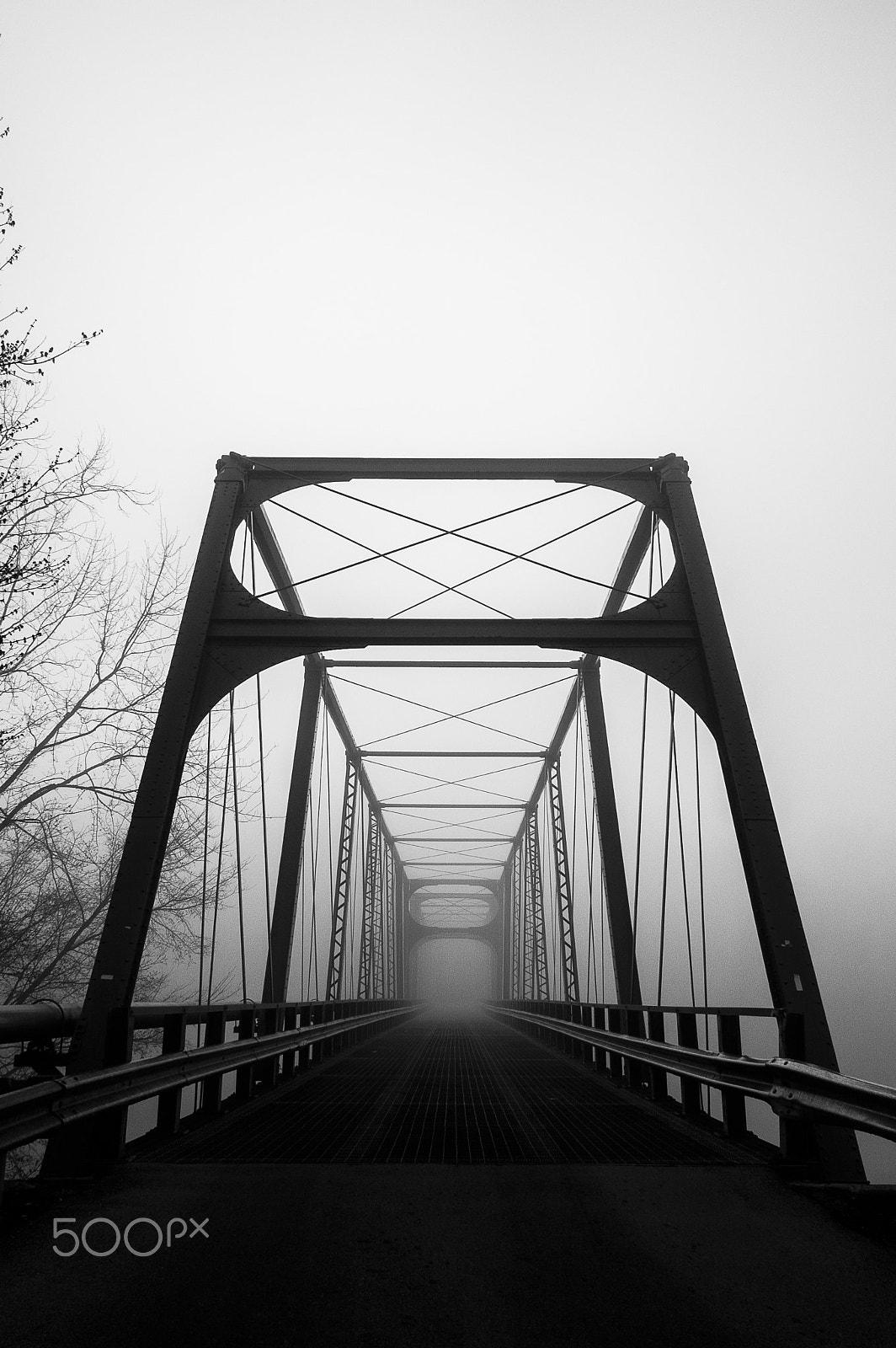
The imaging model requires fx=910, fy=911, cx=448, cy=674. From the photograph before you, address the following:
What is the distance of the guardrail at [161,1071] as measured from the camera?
12.9 ft

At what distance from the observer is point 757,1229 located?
3805 mm

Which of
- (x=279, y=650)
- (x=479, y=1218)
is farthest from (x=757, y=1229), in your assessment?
(x=279, y=650)

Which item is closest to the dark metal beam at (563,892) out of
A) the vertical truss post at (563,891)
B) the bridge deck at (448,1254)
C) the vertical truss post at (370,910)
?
the vertical truss post at (563,891)

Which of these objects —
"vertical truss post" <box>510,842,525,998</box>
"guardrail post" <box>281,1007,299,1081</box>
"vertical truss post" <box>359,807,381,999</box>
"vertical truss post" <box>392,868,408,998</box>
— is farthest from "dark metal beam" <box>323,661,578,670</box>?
"vertical truss post" <box>392,868,408,998</box>

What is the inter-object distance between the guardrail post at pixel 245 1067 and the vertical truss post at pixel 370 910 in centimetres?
2413

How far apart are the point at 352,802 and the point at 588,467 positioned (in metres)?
18.2

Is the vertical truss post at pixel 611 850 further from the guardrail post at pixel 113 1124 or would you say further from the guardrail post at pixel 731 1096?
the guardrail post at pixel 113 1124

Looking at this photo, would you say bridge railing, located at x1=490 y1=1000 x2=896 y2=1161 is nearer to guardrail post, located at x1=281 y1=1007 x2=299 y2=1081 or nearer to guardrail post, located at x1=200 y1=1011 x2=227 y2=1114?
guardrail post, located at x1=200 y1=1011 x2=227 y2=1114

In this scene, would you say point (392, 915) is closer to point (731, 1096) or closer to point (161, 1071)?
point (731, 1096)

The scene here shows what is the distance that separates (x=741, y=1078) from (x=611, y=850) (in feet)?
28.1

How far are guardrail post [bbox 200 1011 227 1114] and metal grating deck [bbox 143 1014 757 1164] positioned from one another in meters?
0.17

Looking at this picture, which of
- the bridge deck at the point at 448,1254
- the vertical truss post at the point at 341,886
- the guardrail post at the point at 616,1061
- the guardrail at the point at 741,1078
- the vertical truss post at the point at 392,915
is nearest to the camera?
the bridge deck at the point at 448,1254

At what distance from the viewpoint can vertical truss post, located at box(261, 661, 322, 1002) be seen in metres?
12.9

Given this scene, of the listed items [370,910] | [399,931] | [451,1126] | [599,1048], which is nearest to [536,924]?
[370,910]
